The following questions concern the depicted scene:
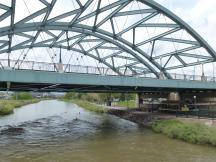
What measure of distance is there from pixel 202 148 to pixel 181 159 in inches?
158

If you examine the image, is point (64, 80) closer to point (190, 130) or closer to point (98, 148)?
point (98, 148)

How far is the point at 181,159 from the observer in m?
21.0

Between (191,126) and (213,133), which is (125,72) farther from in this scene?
(213,133)

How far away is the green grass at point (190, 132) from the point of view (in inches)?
1019

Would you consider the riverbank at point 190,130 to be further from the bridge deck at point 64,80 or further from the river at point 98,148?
the bridge deck at point 64,80

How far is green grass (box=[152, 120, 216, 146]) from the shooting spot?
84.9 ft

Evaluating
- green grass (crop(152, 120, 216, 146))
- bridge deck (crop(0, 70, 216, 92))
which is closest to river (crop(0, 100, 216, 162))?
green grass (crop(152, 120, 216, 146))

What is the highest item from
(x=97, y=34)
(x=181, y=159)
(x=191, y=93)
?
(x=97, y=34)

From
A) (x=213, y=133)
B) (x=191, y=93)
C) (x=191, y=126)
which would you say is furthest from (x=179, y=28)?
(x=213, y=133)

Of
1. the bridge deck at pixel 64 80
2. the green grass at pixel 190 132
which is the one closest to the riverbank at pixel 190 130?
the green grass at pixel 190 132

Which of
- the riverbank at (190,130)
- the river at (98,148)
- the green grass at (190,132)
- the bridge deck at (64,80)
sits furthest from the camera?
the riverbank at (190,130)

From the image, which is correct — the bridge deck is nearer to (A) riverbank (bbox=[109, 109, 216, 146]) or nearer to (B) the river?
(A) riverbank (bbox=[109, 109, 216, 146])

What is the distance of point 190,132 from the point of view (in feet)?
92.9

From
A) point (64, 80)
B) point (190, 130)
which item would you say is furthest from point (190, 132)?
point (64, 80)
